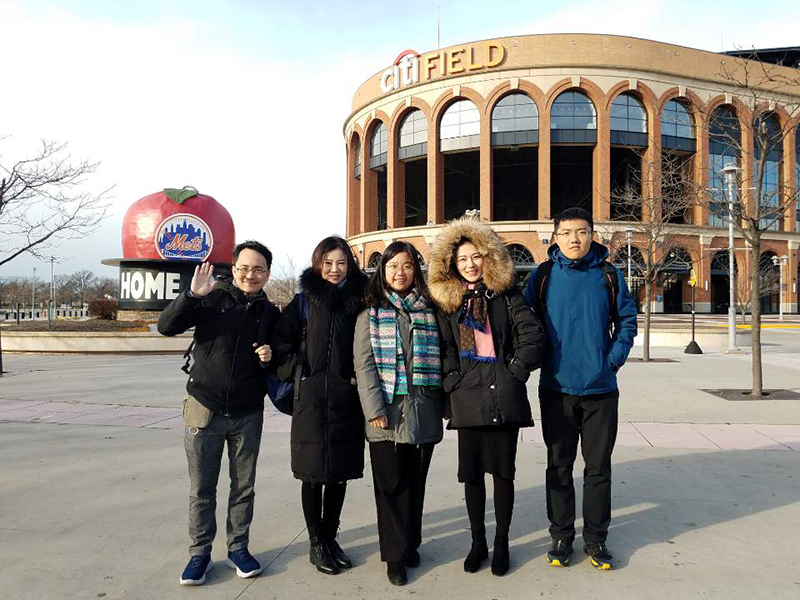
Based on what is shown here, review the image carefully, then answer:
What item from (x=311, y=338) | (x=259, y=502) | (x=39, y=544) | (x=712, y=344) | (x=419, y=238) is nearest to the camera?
(x=311, y=338)

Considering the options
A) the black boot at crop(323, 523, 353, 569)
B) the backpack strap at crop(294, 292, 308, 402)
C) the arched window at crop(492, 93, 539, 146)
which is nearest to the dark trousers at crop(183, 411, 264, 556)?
the backpack strap at crop(294, 292, 308, 402)

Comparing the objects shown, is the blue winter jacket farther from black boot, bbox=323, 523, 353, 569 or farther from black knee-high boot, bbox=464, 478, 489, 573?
black boot, bbox=323, 523, 353, 569

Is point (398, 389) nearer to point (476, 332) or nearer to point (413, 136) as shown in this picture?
point (476, 332)

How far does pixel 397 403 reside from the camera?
3268mm

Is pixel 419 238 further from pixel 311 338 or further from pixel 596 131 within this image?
pixel 311 338

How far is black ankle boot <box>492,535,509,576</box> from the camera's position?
326 cm

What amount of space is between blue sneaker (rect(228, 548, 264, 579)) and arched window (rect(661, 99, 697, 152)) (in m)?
46.2

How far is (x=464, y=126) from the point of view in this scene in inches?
1736

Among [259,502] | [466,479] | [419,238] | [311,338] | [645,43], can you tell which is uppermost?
[645,43]

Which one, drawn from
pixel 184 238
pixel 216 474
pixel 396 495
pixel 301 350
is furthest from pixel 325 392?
pixel 184 238

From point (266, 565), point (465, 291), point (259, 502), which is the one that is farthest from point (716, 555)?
point (259, 502)

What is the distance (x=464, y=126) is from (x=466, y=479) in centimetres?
4346

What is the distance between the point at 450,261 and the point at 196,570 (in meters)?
2.29

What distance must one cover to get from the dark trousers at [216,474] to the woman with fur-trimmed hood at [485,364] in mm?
1251
